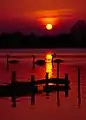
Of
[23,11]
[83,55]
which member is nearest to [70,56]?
[83,55]

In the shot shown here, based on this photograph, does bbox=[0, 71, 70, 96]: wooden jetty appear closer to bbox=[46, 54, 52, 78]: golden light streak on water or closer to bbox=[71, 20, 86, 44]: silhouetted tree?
bbox=[46, 54, 52, 78]: golden light streak on water

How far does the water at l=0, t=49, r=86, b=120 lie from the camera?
1.45 m

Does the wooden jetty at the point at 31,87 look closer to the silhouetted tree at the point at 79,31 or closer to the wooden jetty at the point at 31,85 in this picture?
the wooden jetty at the point at 31,85

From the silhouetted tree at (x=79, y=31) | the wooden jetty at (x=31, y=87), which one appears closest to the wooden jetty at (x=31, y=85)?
the wooden jetty at (x=31, y=87)

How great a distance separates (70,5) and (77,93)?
457 mm

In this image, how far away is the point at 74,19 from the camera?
1.76 meters

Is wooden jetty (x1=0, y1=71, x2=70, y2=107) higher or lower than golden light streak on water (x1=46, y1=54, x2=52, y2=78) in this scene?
lower

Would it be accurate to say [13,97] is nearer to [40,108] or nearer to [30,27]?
[40,108]

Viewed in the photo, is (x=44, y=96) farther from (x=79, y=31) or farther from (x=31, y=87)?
(x=79, y=31)

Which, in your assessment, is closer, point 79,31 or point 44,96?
point 44,96

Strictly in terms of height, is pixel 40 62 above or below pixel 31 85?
above

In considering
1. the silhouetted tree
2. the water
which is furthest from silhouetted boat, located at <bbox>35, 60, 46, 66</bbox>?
the silhouetted tree

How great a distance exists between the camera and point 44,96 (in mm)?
1568

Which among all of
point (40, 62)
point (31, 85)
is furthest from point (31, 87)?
point (40, 62)
